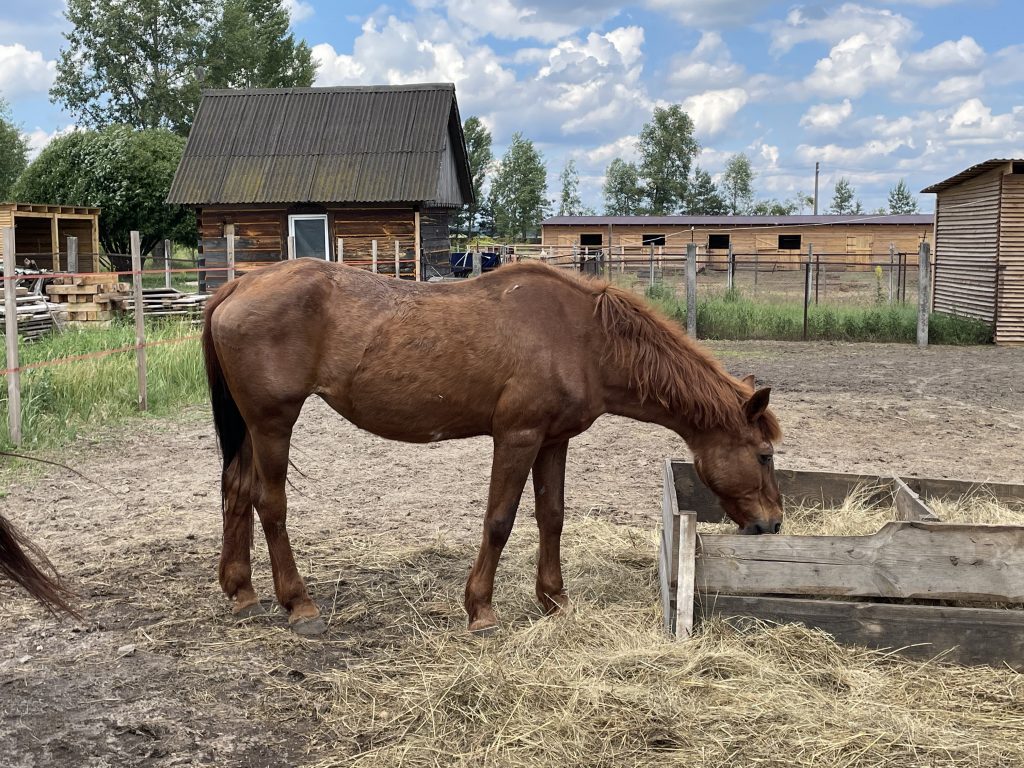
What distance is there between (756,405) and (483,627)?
1.57 m

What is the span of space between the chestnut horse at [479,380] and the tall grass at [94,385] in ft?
13.7

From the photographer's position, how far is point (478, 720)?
10.7ft

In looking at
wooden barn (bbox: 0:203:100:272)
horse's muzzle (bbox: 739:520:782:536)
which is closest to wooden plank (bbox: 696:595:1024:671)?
horse's muzzle (bbox: 739:520:782:536)

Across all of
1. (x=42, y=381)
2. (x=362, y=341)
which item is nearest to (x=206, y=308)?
(x=362, y=341)

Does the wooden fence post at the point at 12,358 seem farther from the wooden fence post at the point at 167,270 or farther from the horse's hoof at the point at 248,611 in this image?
the wooden fence post at the point at 167,270

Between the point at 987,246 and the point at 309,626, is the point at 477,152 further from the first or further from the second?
the point at 309,626

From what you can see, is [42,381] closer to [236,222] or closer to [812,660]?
[812,660]

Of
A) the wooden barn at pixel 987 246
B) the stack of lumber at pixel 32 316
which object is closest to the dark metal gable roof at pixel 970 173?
the wooden barn at pixel 987 246

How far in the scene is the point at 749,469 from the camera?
4.17 meters

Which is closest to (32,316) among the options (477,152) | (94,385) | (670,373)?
(94,385)

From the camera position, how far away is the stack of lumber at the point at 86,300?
603 inches

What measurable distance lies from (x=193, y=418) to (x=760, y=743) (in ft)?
23.8

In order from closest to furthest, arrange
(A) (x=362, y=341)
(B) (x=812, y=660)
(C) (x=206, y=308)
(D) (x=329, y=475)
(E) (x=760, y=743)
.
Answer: (E) (x=760, y=743), (B) (x=812, y=660), (A) (x=362, y=341), (C) (x=206, y=308), (D) (x=329, y=475)

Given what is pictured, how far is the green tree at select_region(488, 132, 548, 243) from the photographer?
57.1m
